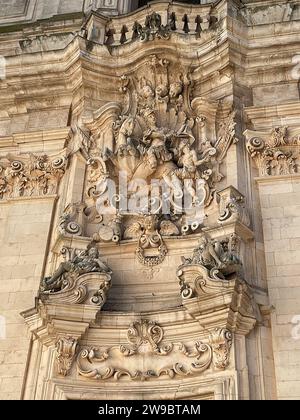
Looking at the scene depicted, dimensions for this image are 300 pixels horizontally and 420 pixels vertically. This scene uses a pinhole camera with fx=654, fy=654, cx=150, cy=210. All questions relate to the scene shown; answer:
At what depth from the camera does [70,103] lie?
10930mm

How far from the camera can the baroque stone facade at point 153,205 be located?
763 centimetres

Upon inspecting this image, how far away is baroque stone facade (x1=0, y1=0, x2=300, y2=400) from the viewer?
25.0ft

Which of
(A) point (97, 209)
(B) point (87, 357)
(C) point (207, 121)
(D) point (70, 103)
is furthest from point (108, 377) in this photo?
(D) point (70, 103)

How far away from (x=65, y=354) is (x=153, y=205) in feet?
8.33

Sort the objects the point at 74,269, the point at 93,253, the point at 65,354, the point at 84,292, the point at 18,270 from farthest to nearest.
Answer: the point at 18,270, the point at 93,253, the point at 74,269, the point at 84,292, the point at 65,354

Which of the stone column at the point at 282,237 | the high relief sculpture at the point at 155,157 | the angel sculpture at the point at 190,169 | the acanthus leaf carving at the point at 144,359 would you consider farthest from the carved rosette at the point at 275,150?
the acanthus leaf carving at the point at 144,359

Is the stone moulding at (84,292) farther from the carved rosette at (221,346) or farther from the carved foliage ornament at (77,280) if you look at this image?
the carved rosette at (221,346)

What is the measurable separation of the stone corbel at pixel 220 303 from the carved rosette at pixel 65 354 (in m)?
1.43

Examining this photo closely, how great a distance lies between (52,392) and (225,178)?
12.6ft

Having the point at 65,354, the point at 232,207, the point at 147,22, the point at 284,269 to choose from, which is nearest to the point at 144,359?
the point at 65,354

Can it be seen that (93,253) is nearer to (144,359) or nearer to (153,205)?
(153,205)

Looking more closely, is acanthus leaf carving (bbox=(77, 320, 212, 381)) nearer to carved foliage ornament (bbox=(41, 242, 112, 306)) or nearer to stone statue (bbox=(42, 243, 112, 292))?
carved foliage ornament (bbox=(41, 242, 112, 306))

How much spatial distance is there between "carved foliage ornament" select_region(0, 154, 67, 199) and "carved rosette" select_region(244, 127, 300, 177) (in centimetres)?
289

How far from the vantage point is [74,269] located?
8.19m
